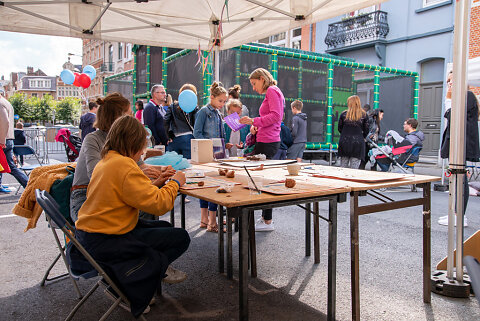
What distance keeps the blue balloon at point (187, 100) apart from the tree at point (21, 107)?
6225 centimetres

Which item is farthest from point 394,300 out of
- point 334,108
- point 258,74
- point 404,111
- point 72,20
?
point 404,111

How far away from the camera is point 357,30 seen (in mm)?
19188

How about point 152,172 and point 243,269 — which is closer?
point 243,269

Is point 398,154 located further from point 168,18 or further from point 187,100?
point 168,18

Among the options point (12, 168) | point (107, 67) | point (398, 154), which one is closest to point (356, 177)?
point (12, 168)

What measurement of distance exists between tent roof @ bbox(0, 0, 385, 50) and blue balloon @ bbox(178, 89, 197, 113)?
0.98 m

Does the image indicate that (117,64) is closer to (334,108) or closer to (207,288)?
(334,108)

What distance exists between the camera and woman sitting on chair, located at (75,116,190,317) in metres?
2.25

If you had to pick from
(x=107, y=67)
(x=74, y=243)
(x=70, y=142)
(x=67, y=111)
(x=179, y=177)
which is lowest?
(x=74, y=243)

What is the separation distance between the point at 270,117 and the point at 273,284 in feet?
6.94

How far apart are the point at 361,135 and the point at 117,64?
32.5 metres

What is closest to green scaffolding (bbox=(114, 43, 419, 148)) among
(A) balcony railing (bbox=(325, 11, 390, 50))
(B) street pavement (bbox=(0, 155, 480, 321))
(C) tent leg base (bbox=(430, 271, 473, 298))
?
(B) street pavement (bbox=(0, 155, 480, 321))

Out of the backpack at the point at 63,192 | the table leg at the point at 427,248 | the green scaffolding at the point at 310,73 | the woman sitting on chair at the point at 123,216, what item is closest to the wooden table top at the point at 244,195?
the woman sitting on chair at the point at 123,216

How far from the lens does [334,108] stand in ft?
34.2
